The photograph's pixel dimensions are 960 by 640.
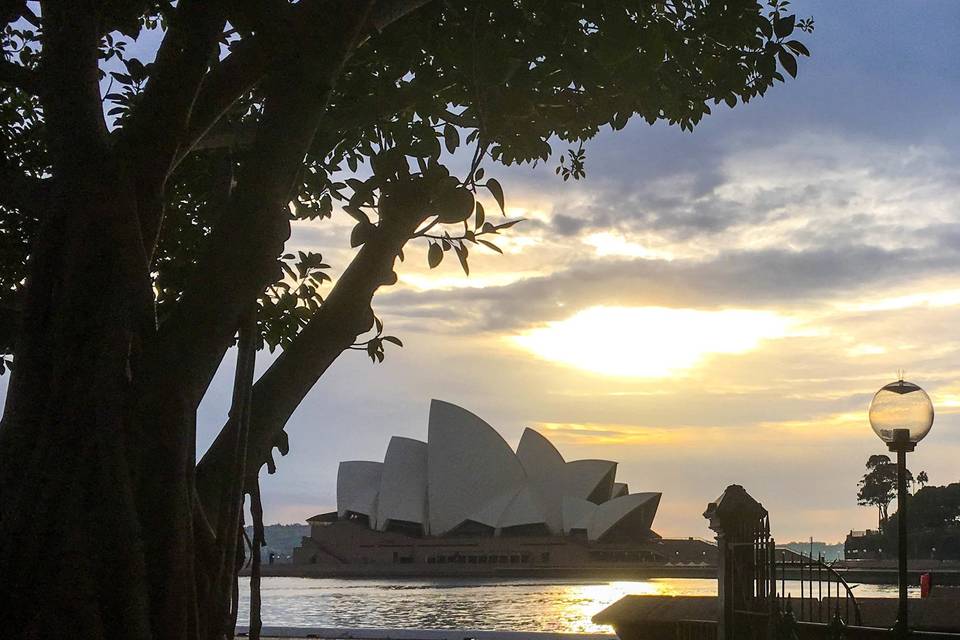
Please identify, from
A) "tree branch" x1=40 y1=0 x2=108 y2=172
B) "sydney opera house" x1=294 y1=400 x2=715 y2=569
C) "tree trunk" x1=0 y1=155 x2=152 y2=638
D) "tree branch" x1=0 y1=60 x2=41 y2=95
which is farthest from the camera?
"sydney opera house" x1=294 y1=400 x2=715 y2=569

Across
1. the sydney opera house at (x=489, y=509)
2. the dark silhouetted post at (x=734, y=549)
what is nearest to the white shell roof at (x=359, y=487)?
the sydney opera house at (x=489, y=509)

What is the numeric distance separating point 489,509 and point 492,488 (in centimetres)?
212

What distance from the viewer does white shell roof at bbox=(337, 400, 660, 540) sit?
63938 mm

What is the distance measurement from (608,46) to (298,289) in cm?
284

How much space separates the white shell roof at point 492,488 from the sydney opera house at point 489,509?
0.07 m

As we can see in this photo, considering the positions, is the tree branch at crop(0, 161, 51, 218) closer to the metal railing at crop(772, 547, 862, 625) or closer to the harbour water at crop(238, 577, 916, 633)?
the metal railing at crop(772, 547, 862, 625)

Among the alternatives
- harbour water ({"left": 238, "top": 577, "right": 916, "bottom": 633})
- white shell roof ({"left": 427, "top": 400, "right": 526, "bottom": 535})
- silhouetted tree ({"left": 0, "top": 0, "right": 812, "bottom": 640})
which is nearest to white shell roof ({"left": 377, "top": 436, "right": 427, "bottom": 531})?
white shell roof ({"left": 427, "top": 400, "right": 526, "bottom": 535})

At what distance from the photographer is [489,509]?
6756cm

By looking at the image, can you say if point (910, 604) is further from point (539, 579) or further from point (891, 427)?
point (539, 579)

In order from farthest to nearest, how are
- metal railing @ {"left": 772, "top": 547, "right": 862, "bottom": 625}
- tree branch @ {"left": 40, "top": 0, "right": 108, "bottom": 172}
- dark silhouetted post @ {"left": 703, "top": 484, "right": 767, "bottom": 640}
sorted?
dark silhouetted post @ {"left": 703, "top": 484, "right": 767, "bottom": 640}, metal railing @ {"left": 772, "top": 547, "right": 862, "bottom": 625}, tree branch @ {"left": 40, "top": 0, "right": 108, "bottom": 172}

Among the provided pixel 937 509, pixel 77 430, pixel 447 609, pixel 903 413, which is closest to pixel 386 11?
pixel 77 430

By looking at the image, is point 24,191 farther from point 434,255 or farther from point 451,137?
point 451,137

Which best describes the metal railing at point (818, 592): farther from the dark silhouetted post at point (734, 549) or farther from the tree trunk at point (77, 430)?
the tree trunk at point (77, 430)

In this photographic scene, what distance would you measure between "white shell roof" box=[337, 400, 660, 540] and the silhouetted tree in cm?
5746
